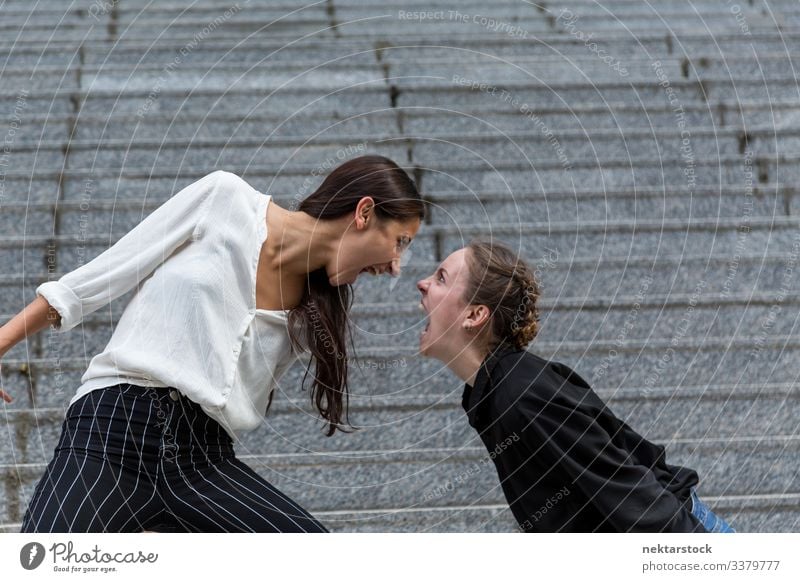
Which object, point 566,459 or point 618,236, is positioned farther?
point 618,236

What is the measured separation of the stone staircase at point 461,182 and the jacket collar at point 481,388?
0.59 meters

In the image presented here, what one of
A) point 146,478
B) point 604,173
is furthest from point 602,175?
point 146,478

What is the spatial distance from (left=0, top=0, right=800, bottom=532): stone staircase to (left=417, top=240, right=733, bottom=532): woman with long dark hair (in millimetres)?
611

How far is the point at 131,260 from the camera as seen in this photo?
2.26 meters

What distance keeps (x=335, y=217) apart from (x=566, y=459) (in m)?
0.70

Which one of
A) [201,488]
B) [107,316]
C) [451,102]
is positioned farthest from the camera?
[451,102]

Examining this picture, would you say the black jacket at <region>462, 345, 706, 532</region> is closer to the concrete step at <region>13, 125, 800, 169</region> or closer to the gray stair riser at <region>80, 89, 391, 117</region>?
the concrete step at <region>13, 125, 800, 169</region>

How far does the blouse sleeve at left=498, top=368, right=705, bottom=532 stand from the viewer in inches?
88.2

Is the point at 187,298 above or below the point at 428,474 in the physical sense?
above

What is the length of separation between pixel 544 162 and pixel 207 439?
2.27 m

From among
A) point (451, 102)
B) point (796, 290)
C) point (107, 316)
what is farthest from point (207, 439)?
point (451, 102)

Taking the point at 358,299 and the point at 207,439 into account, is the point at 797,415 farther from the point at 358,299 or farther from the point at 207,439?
the point at 207,439

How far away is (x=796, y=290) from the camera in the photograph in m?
3.78

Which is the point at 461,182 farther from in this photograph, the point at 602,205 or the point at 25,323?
the point at 25,323
